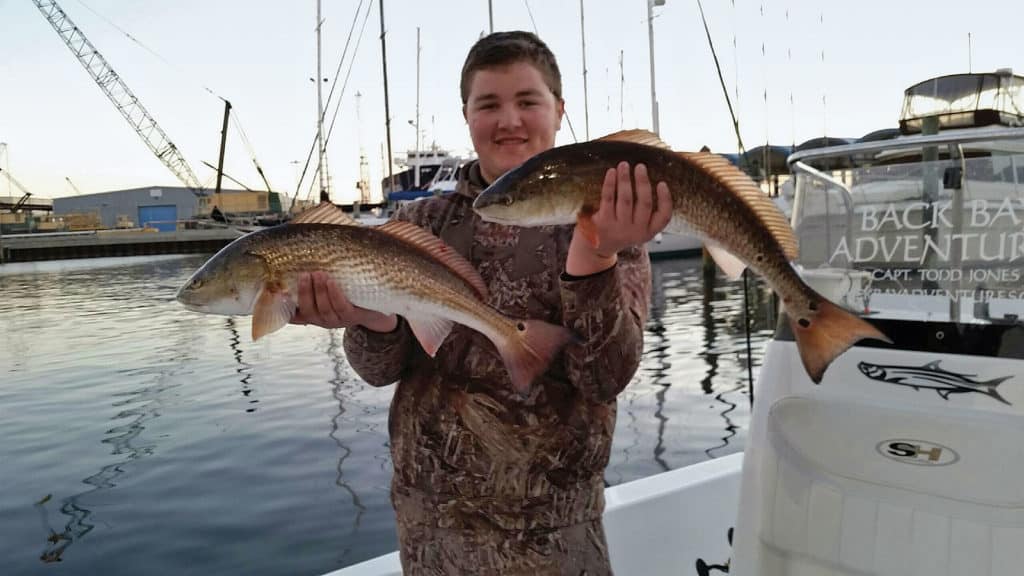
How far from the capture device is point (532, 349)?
2.32 meters

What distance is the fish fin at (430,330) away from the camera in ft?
8.14

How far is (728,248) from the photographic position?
2377mm

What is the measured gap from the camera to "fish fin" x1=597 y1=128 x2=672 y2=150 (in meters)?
2.28

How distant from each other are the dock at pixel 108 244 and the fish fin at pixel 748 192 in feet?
166

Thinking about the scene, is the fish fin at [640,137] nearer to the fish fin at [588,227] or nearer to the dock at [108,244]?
the fish fin at [588,227]

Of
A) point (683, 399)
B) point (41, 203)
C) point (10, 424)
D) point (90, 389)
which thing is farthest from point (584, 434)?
point (41, 203)

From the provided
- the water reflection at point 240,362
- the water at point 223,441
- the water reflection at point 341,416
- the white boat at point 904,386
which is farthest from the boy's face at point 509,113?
the water reflection at point 240,362

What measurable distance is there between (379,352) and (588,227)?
2.80 ft

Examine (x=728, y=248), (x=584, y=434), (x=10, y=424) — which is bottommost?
(x=10, y=424)

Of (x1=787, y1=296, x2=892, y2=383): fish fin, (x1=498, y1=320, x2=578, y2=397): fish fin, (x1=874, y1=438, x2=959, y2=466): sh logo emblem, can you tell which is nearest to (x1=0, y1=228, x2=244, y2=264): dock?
(x1=498, y1=320, x2=578, y2=397): fish fin

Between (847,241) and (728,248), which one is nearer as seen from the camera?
(728,248)

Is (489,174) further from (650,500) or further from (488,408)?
(650,500)

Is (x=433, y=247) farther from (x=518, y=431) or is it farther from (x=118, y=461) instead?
(x=118, y=461)

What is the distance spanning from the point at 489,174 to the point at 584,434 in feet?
3.18
